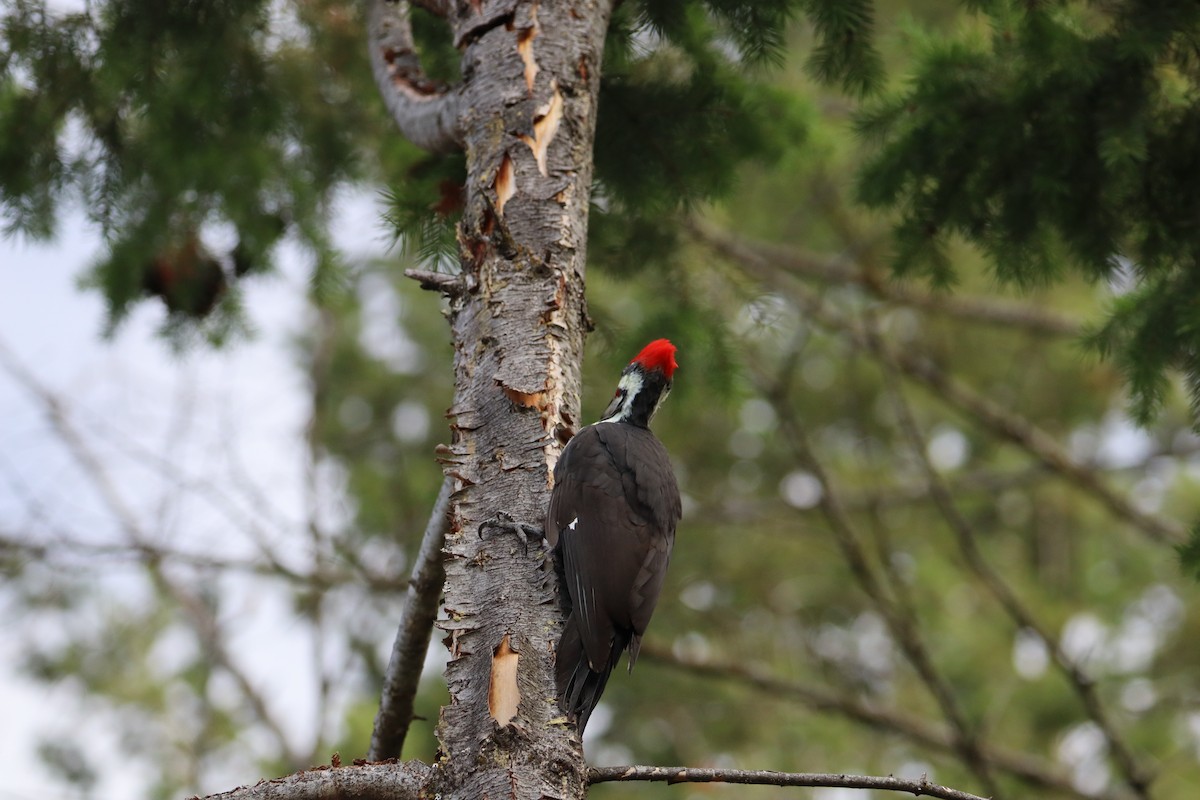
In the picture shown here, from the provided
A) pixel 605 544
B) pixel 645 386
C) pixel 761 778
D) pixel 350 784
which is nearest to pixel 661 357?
pixel 645 386

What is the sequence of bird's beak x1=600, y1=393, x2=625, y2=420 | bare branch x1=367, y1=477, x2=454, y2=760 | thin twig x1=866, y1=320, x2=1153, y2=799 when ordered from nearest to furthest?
1. bare branch x1=367, y1=477, x2=454, y2=760
2. bird's beak x1=600, y1=393, x2=625, y2=420
3. thin twig x1=866, y1=320, x2=1153, y2=799

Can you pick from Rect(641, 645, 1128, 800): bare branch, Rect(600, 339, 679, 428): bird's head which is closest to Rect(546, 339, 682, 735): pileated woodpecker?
Rect(600, 339, 679, 428): bird's head

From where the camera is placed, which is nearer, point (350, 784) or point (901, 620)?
point (350, 784)

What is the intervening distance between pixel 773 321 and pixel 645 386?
130 cm

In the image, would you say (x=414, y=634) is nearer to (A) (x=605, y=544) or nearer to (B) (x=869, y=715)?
(A) (x=605, y=544)

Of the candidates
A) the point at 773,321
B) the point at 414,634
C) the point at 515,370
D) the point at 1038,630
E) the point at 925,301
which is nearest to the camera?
the point at 515,370

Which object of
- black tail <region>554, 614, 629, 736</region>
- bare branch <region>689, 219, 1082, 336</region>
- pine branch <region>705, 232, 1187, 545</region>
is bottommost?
black tail <region>554, 614, 629, 736</region>

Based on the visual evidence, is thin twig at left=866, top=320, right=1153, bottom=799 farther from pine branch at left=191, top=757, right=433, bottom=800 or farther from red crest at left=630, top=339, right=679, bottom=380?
pine branch at left=191, top=757, right=433, bottom=800

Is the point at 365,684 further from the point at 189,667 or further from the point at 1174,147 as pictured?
the point at 1174,147

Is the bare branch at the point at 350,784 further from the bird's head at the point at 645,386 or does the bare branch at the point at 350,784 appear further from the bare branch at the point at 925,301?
the bare branch at the point at 925,301

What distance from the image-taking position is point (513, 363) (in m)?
2.57

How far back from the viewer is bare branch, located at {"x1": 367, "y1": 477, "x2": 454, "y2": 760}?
8.68ft

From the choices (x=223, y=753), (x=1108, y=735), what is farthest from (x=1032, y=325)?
(x=223, y=753)

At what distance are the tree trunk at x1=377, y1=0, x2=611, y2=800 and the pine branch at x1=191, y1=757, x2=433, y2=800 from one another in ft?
0.18
